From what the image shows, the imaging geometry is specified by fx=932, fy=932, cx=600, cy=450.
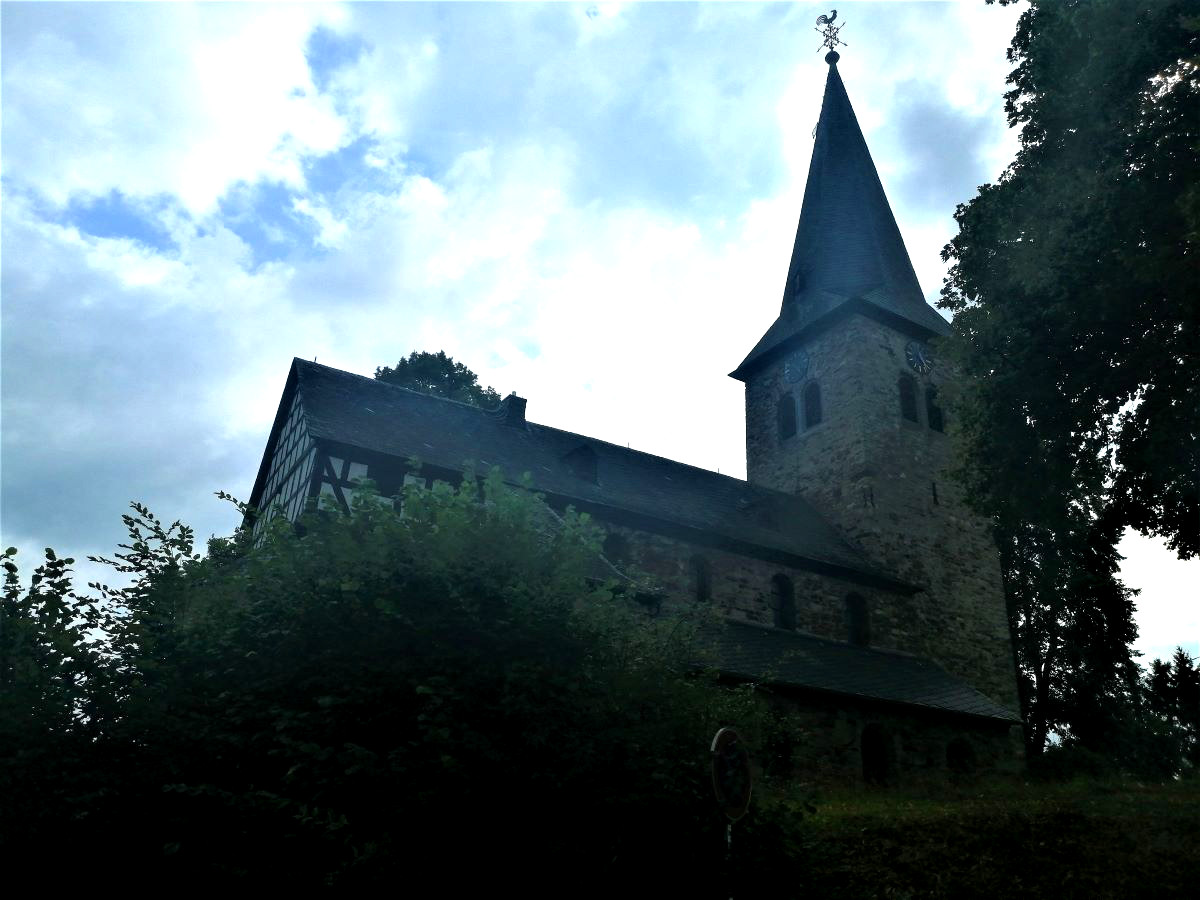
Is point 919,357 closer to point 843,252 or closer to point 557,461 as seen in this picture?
point 843,252

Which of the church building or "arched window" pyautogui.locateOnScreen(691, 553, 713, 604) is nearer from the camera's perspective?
the church building

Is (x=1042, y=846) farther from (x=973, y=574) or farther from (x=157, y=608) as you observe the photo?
(x=973, y=574)

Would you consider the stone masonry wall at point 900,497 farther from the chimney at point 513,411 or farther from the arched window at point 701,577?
the chimney at point 513,411

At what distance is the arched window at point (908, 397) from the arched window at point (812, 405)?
2.32 meters

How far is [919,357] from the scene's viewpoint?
27688 millimetres

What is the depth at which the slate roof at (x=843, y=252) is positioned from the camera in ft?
91.7

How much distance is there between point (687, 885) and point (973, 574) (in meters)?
20.5

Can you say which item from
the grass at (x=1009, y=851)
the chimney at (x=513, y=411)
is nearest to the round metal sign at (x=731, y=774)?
the grass at (x=1009, y=851)

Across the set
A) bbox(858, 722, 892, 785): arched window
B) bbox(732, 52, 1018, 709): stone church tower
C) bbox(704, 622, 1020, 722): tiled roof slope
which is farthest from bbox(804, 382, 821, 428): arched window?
bbox(858, 722, 892, 785): arched window

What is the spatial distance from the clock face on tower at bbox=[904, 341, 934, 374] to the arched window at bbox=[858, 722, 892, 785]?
12316mm

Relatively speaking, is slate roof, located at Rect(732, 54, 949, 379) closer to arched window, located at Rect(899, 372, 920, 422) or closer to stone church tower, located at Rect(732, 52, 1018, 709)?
stone church tower, located at Rect(732, 52, 1018, 709)

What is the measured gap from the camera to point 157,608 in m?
9.19

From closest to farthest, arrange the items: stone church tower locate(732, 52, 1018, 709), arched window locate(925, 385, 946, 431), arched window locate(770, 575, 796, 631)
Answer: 1. arched window locate(770, 575, 796, 631)
2. stone church tower locate(732, 52, 1018, 709)
3. arched window locate(925, 385, 946, 431)

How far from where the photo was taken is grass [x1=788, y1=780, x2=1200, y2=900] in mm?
9141
